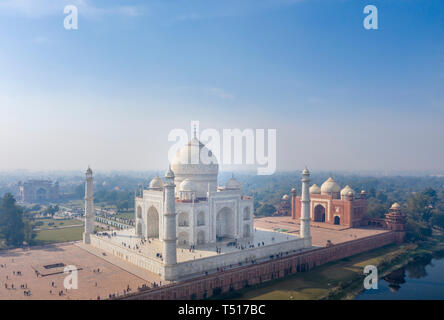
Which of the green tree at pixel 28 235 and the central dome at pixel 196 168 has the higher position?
the central dome at pixel 196 168

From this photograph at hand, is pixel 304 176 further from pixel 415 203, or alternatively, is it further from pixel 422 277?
pixel 415 203

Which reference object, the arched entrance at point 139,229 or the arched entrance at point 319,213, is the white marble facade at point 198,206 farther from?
the arched entrance at point 319,213

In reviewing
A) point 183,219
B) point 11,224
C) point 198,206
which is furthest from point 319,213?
point 11,224

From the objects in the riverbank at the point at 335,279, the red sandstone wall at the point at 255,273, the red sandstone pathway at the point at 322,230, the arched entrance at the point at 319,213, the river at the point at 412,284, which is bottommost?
the river at the point at 412,284

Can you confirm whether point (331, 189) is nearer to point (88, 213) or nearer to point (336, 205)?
point (336, 205)

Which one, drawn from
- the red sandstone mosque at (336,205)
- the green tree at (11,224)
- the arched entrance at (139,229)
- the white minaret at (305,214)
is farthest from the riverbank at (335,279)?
the green tree at (11,224)
